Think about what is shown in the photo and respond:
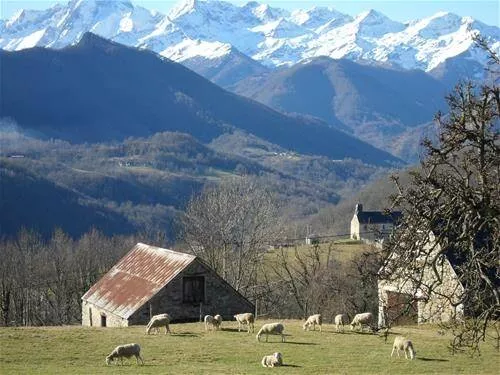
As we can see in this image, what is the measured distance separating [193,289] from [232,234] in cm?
2665

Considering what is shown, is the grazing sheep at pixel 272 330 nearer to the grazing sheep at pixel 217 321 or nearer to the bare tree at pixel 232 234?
the grazing sheep at pixel 217 321

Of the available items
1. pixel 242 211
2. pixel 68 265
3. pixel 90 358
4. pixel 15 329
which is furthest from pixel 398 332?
pixel 68 265

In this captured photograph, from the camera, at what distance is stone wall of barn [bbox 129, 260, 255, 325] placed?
4334 cm

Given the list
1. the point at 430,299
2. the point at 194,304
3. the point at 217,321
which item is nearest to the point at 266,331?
the point at 217,321

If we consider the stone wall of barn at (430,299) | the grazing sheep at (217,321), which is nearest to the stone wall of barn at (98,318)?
the grazing sheep at (217,321)

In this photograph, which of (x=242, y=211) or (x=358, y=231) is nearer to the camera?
(x=242, y=211)

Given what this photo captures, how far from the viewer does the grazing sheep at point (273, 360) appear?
27.5m

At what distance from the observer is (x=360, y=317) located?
37875 millimetres

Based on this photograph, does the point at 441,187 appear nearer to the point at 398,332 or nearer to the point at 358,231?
the point at 398,332

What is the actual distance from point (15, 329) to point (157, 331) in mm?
6401

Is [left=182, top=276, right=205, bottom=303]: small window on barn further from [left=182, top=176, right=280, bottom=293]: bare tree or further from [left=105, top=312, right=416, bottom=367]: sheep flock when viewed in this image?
[left=182, top=176, right=280, bottom=293]: bare tree

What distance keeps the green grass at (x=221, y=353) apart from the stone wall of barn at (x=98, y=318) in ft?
23.1

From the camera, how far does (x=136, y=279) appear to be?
47.9 metres

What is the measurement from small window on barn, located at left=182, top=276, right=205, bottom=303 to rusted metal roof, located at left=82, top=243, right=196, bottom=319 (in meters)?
0.91
